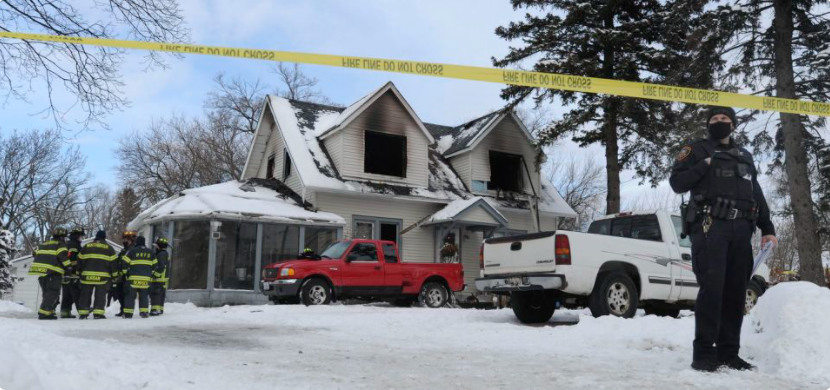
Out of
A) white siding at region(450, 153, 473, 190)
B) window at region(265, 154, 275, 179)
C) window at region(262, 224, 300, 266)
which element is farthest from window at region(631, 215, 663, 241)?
window at region(265, 154, 275, 179)

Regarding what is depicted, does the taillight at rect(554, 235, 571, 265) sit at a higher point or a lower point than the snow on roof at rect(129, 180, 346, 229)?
lower

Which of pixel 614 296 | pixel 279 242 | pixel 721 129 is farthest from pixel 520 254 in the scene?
pixel 279 242

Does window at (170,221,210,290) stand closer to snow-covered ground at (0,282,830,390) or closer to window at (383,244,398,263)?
window at (383,244,398,263)

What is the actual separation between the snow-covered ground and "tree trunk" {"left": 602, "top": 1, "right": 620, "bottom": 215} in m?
14.0

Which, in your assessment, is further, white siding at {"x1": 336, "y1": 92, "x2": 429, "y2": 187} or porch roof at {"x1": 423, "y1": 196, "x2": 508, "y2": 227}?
white siding at {"x1": 336, "y1": 92, "x2": 429, "y2": 187}

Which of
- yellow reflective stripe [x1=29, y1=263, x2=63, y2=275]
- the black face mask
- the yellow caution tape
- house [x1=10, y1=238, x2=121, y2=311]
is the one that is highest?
the yellow caution tape

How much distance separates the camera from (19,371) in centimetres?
370

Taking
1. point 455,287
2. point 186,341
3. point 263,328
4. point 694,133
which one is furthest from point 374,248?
point 694,133

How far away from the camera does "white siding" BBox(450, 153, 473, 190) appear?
957 inches

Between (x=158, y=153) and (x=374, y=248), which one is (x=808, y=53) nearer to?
(x=374, y=248)

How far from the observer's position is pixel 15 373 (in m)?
3.67

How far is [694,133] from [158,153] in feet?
109

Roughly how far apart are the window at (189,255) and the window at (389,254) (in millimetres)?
5692

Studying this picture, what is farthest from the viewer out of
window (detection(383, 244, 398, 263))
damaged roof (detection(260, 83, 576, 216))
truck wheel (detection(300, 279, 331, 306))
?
damaged roof (detection(260, 83, 576, 216))
